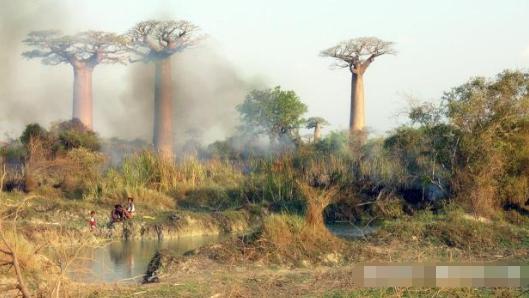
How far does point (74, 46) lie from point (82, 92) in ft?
8.87

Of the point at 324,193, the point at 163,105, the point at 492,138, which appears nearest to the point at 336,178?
the point at 492,138

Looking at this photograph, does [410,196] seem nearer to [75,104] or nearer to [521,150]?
[521,150]

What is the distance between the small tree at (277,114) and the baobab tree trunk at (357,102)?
11.1 feet

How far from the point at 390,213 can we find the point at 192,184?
267 inches

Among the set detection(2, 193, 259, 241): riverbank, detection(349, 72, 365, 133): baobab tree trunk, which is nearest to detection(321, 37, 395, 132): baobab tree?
detection(349, 72, 365, 133): baobab tree trunk

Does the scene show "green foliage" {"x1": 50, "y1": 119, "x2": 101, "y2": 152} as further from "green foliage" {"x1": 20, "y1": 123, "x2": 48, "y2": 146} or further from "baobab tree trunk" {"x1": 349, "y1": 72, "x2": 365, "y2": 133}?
"baobab tree trunk" {"x1": 349, "y1": 72, "x2": 365, "y2": 133}

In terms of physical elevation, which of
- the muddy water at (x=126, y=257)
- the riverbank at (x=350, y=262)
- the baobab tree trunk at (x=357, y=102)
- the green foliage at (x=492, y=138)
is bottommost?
the muddy water at (x=126, y=257)

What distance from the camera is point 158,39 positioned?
42.7 m

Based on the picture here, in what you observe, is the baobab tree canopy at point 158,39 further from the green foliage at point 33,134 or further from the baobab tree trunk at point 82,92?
the green foliage at point 33,134

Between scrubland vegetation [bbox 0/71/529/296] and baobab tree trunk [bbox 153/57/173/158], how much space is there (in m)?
13.4

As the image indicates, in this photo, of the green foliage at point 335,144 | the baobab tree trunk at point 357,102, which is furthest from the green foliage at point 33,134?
the baobab tree trunk at point 357,102

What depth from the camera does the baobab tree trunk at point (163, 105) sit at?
43375mm

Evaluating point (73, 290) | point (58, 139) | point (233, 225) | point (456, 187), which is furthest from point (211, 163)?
point (73, 290)

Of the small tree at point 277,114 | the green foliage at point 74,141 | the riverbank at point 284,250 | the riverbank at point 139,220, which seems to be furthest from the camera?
the small tree at point 277,114
